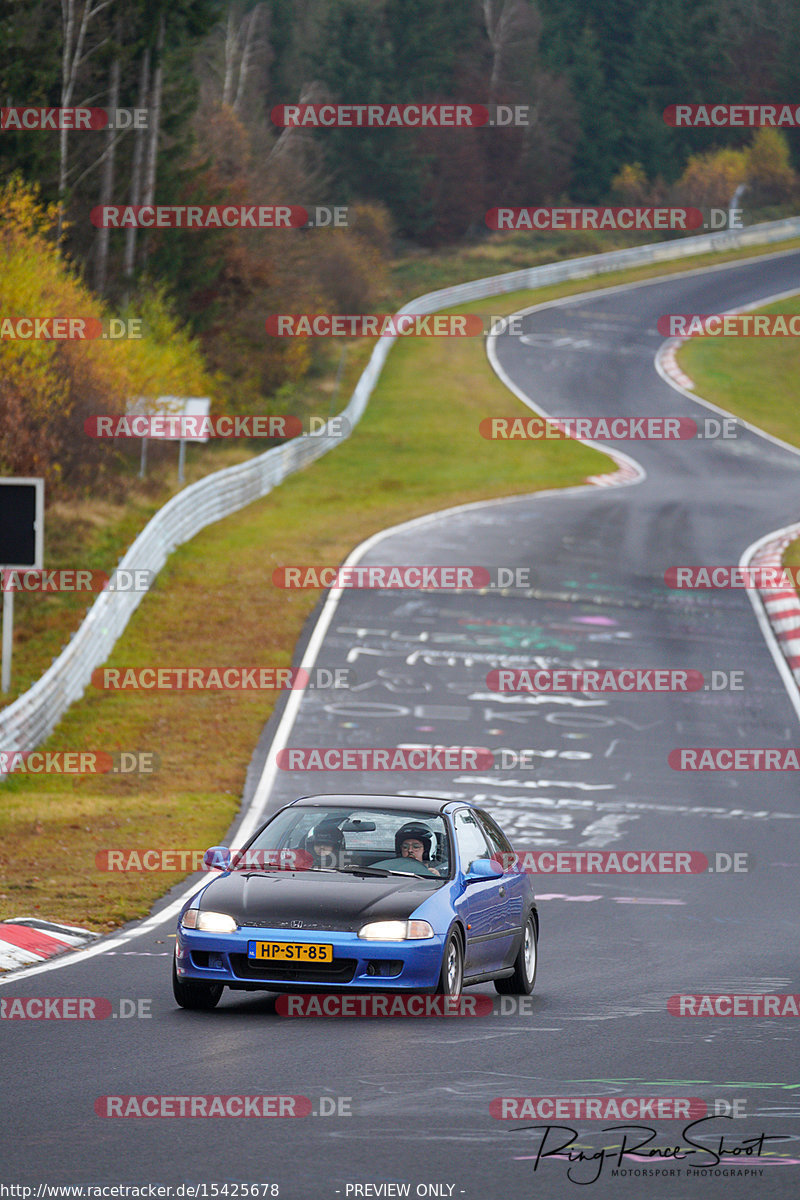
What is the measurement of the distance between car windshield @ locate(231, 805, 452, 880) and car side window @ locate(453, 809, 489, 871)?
0.17 metres

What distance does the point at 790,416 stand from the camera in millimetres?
60344

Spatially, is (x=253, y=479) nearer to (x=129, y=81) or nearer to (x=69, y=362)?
(x=69, y=362)

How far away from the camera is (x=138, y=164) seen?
5372 cm

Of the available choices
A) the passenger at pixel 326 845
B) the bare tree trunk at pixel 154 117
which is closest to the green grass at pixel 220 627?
the passenger at pixel 326 845

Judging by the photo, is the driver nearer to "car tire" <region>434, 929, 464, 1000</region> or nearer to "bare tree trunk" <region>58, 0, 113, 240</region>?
"car tire" <region>434, 929, 464, 1000</region>

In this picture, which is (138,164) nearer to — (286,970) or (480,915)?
(480,915)

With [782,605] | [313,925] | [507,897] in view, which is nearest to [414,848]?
[507,897]

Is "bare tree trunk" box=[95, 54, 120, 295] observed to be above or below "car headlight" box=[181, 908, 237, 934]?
above

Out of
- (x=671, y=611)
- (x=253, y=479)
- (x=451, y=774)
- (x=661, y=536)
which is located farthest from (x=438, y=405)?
(x=451, y=774)

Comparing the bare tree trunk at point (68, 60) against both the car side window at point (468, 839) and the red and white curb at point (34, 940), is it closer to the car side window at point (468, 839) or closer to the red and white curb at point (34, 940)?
the red and white curb at point (34, 940)

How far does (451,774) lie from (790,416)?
41642mm

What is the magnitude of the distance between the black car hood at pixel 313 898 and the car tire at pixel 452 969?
1.01 ft

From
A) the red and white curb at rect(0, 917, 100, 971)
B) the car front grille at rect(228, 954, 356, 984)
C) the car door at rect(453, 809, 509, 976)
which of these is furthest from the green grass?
the car front grille at rect(228, 954, 356, 984)

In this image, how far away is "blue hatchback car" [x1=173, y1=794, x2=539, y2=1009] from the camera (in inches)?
370
